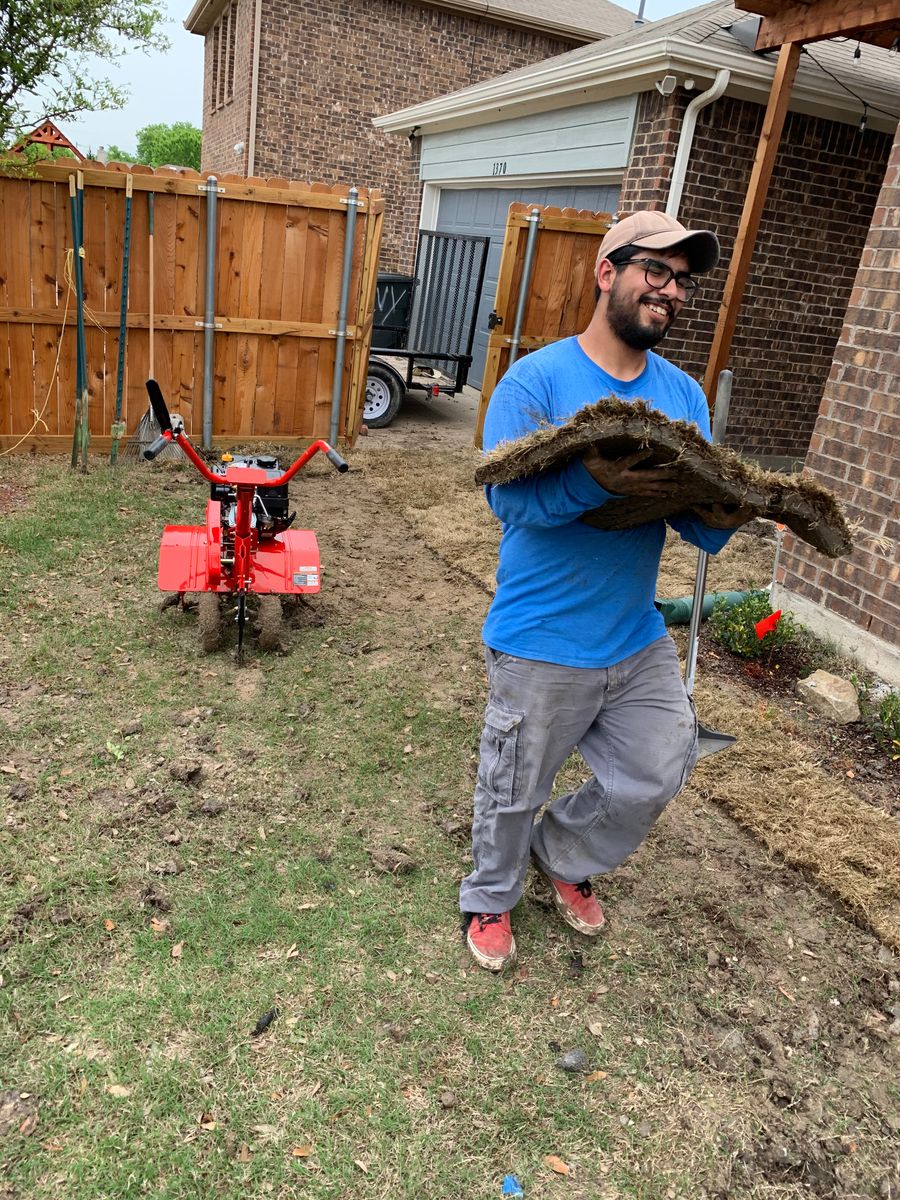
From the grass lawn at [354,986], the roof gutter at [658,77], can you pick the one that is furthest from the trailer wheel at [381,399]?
the grass lawn at [354,986]

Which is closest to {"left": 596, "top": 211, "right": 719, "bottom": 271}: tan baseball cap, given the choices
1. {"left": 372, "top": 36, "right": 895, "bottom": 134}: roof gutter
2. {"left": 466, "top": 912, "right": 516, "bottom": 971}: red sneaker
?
{"left": 466, "top": 912, "right": 516, "bottom": 971}: red sneaker

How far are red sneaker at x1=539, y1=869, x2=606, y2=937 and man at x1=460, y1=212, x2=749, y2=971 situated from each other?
219 millimetres

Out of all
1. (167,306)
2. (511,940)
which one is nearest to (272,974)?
(511,940)

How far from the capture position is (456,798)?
371cm

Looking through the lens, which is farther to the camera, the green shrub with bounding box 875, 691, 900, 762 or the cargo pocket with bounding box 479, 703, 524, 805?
the green shrub with bounding box 875, 691, 900, 762

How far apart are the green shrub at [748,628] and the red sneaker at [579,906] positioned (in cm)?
250

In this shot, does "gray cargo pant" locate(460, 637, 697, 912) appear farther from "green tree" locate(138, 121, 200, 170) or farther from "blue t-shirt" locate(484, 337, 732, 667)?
"green tree" locate(138, 121, 200, 170)

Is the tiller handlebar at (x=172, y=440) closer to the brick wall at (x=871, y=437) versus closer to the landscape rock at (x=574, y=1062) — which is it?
the landscape rock at (x=574, y=1062)

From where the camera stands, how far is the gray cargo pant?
2.50m

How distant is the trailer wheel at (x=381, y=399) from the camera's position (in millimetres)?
10164

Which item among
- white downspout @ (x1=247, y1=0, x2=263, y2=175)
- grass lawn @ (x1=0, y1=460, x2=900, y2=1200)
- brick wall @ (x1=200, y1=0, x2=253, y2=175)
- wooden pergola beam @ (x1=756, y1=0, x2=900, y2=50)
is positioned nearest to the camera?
grass lawn @ (x1=0, y1=460, x2=900, y2=1200)

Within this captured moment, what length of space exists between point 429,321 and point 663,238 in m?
9.27

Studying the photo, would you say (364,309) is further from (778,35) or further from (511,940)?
(511,940)

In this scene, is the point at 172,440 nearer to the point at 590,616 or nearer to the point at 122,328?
the point at 590,616
